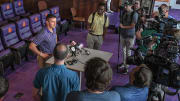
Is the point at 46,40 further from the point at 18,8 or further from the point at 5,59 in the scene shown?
the point at 18,8

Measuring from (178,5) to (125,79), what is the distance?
956cm

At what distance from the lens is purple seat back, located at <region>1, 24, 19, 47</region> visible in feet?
16.2

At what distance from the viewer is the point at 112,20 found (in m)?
8.09

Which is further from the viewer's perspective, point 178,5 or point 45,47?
point 178,5

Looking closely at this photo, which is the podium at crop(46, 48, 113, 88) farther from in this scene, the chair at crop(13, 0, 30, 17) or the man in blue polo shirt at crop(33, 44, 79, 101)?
the chair at crop(13, 0, 30, 17)

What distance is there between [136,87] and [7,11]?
622cm

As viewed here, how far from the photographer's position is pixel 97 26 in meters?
4.46

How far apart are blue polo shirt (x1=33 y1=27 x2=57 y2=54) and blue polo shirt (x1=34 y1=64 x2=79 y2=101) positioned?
120 centimetres

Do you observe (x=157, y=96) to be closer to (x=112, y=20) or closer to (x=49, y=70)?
(x=49, y=70)

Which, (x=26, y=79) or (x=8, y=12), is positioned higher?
(x=8, y=12)

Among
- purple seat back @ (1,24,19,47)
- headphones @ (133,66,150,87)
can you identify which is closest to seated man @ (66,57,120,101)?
headphones @ (133,66,150,87)

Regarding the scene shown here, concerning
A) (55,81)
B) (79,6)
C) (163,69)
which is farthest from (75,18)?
A: (55,81)

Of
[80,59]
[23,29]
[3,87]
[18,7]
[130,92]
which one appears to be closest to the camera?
[3,87]

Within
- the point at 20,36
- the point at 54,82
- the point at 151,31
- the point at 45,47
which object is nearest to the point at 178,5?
the point at 151,31
